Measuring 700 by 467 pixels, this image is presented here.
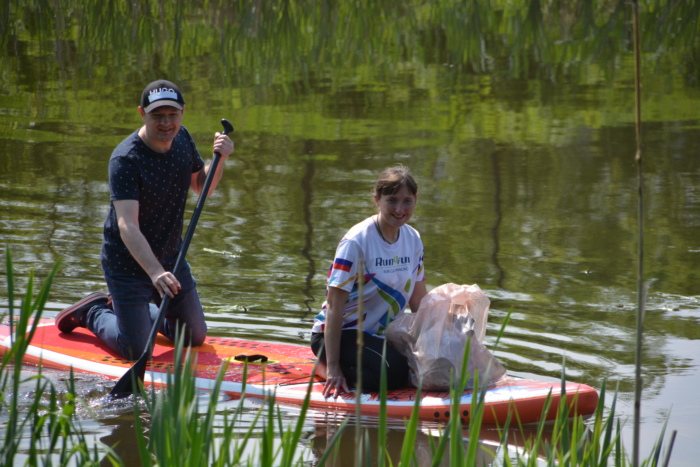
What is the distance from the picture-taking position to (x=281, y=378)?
529cm

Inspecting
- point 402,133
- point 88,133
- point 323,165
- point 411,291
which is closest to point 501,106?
point 402,133

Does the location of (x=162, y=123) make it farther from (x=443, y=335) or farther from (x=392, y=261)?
(x=443, y=335)

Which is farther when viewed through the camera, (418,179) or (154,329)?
(418,179)

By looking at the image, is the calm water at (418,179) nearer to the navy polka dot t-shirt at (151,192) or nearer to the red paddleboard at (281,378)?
the red paddleboard at (281,378)

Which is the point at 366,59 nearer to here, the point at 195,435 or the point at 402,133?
the point at 402,133

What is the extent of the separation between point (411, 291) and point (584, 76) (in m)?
11.2

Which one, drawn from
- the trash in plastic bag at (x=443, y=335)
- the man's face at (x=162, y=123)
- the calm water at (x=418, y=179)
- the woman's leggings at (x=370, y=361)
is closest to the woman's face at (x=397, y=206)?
the trash in plastic bag at (x=443, y=335)

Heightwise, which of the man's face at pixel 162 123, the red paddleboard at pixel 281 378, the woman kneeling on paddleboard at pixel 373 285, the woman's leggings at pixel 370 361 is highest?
the man's face at pixel 162 123

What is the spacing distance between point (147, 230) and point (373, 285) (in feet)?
4.22

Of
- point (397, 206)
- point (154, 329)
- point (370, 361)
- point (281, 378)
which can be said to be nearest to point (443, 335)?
point (370, 361)

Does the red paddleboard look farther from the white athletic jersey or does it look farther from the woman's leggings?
the white athletic jersey

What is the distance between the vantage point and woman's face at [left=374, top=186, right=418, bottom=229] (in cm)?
479

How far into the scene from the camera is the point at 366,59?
1669 cm

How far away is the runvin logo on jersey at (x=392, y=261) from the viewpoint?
16.0 ft
